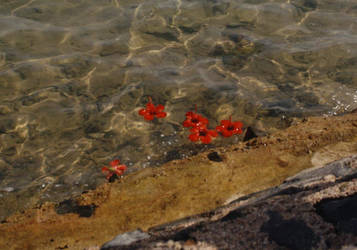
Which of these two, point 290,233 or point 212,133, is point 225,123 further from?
point 290,233

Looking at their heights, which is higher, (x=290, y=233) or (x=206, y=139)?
(x=290, y=233)

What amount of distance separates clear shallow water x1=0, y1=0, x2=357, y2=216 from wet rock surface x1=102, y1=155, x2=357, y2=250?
2.32 m

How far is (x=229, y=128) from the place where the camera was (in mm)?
4992

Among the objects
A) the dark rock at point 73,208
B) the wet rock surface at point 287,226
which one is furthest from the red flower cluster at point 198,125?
the wet rock surface at point 287,226

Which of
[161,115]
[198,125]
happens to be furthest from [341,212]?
[161,115]

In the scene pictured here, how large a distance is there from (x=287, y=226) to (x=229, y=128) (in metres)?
2.92

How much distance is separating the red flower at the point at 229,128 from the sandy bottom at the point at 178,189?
535 millimetres

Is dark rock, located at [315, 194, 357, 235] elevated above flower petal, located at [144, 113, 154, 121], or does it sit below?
above

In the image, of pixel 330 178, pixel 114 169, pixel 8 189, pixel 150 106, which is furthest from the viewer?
pixel 150 106

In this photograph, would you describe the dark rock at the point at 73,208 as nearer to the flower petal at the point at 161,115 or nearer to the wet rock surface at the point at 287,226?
the wet rock surface at the point at 287,226

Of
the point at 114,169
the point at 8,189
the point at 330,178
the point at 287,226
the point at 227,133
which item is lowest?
the point at 8,189

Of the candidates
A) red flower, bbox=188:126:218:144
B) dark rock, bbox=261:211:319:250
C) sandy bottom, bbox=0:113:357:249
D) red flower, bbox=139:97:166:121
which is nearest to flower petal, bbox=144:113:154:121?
red flower, bbox=139:97:166:121

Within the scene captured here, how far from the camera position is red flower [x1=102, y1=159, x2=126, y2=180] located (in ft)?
14.4

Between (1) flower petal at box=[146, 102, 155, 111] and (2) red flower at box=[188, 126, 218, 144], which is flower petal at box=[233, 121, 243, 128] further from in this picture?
(1) flower petal at box=[146, 102, 155, 111]
